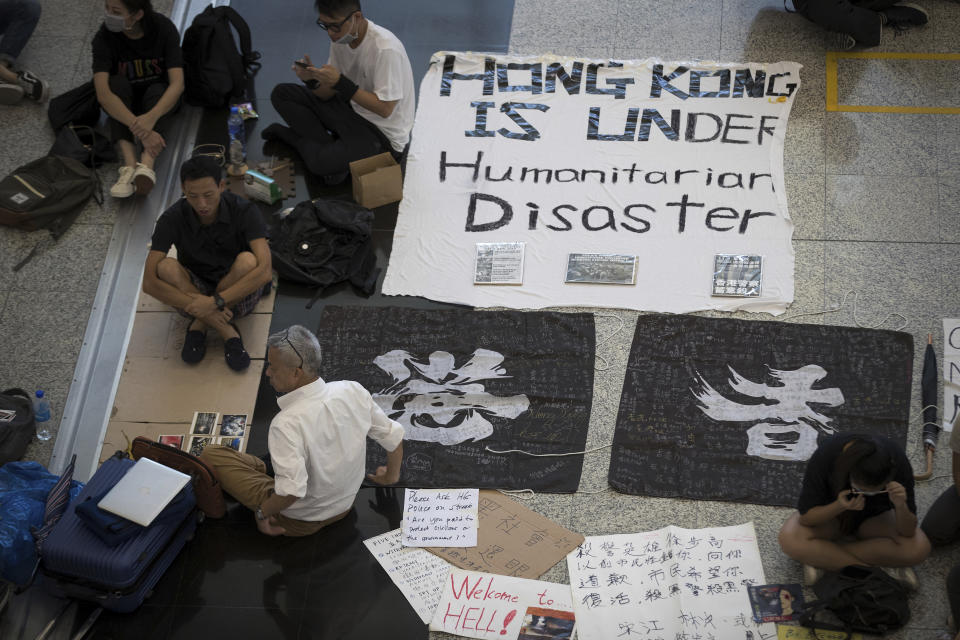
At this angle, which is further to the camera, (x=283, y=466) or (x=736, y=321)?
(x=736, y=321)

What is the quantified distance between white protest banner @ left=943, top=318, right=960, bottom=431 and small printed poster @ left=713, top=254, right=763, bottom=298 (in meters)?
0.81

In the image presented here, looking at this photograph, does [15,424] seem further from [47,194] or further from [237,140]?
[237,140]

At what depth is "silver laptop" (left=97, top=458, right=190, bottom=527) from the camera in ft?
11.1

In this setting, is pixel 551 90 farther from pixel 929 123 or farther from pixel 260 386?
pixel 260 386

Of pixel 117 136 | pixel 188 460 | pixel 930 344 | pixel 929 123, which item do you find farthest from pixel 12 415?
pixel 929 123

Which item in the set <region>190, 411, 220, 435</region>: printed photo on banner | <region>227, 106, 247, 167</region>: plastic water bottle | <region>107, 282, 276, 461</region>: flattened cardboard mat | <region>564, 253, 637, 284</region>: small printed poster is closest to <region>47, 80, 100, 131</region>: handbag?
<region>227, 106, 247, 167</region>: plastic water bottle

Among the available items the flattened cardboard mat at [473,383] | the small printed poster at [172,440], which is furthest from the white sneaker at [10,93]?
the small printed poster at [172,440]

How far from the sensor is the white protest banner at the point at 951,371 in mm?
3900

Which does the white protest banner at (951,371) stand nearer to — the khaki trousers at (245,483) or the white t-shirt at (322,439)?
the white t-shirt at (322,439)

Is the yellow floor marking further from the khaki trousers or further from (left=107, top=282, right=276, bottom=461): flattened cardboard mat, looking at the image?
the khaki trousers

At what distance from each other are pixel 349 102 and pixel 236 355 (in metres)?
1.52

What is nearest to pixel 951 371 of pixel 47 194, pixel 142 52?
pixel 142 52

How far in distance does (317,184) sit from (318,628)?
241cm

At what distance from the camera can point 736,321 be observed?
4266 mm
